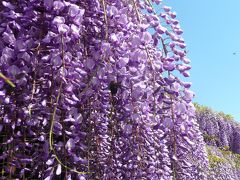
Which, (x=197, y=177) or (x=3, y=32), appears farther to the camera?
(x=197, y=177)

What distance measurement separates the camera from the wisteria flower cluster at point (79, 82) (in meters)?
2.04

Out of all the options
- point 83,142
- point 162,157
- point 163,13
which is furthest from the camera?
point 162,157

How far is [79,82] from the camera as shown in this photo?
2209 millimetres

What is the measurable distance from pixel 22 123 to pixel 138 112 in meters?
0.73

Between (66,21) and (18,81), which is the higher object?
(66,21)

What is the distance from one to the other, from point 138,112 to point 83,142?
378 millimetres

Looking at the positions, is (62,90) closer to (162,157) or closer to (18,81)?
(18,81)

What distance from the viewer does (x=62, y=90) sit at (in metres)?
2.09

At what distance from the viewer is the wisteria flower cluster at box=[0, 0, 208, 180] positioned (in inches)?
80.3

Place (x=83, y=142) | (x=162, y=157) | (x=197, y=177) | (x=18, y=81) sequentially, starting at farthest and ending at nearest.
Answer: (x=197, y=177) < (x=162, y=157) < (x=83, y=142) < (x=18, y=81)

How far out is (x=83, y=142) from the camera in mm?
2416

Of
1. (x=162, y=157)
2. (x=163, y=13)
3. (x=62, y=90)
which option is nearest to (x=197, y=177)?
(x=162, y=157)

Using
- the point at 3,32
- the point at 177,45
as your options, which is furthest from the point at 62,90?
the point at 177,45

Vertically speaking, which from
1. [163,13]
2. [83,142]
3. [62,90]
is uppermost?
[163,13]
